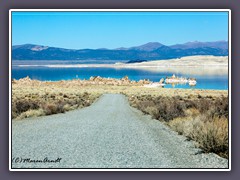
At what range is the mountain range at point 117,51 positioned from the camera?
990cm

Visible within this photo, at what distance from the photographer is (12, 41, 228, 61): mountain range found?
990 centimetres

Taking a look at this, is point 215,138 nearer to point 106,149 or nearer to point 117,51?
point 106,149

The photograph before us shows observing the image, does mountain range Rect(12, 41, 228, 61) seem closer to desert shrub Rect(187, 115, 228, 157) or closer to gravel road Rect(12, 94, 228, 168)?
desert shrub Rect(187, 115, 228, 157)

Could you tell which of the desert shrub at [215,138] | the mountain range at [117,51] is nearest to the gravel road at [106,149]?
the desert shrub at [215,138]

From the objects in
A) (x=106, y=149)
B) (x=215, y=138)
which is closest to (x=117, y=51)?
(x=106, y=149)

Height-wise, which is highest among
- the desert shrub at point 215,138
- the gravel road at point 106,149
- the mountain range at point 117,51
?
the mountain range at point 117,51

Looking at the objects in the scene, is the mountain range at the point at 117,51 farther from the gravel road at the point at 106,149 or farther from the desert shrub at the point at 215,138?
the gravel road at the point at 106,149

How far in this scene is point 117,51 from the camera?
11.9 metres

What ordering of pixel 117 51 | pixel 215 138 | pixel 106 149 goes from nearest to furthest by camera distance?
1. pixel 215 138
2. pixel 106 149
3. pixel 117 51

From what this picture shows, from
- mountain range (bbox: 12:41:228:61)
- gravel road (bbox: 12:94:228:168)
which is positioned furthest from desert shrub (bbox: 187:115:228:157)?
mountain range (bbox: 12:41:228:61)
